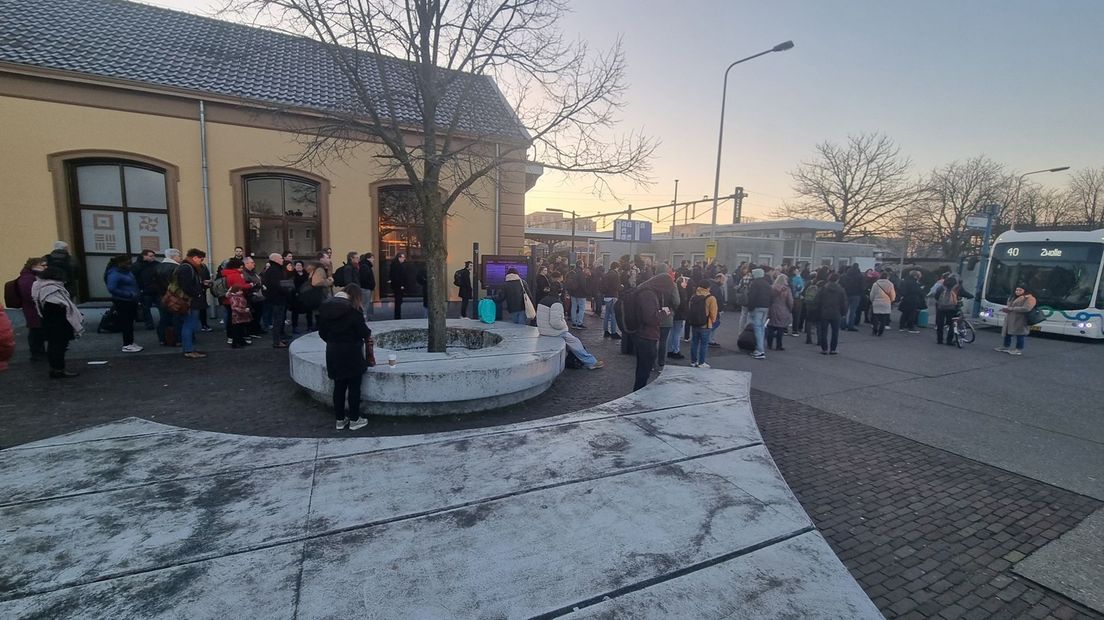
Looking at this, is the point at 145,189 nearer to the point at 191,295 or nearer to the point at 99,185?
the point at 99,185

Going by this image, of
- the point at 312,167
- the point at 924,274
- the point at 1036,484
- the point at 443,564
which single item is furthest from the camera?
the point at 924,274

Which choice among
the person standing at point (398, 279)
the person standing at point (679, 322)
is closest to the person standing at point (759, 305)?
the person standing at point (679, 322)

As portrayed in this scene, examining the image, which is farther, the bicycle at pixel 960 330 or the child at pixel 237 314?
the bicycle at pixel 960 330

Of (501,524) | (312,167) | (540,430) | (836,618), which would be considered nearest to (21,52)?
(312,167)

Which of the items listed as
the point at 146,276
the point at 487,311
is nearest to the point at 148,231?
the point at 146,276

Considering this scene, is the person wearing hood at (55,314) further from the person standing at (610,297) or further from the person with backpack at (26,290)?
the person standing at (610,297)

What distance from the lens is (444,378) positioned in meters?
5.35

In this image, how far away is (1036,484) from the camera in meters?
4.30

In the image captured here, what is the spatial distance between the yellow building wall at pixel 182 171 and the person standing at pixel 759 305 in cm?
597

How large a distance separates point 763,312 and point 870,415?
3878mm

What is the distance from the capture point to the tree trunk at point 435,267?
675 centimetres

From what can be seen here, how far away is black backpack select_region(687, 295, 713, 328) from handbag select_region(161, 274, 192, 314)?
8.70 metres

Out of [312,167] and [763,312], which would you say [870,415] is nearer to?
[763,312]

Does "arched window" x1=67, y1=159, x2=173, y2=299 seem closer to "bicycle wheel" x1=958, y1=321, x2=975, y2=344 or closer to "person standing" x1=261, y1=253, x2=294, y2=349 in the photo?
"person standing" x1=261, y1=253, x2=294, y2=349
